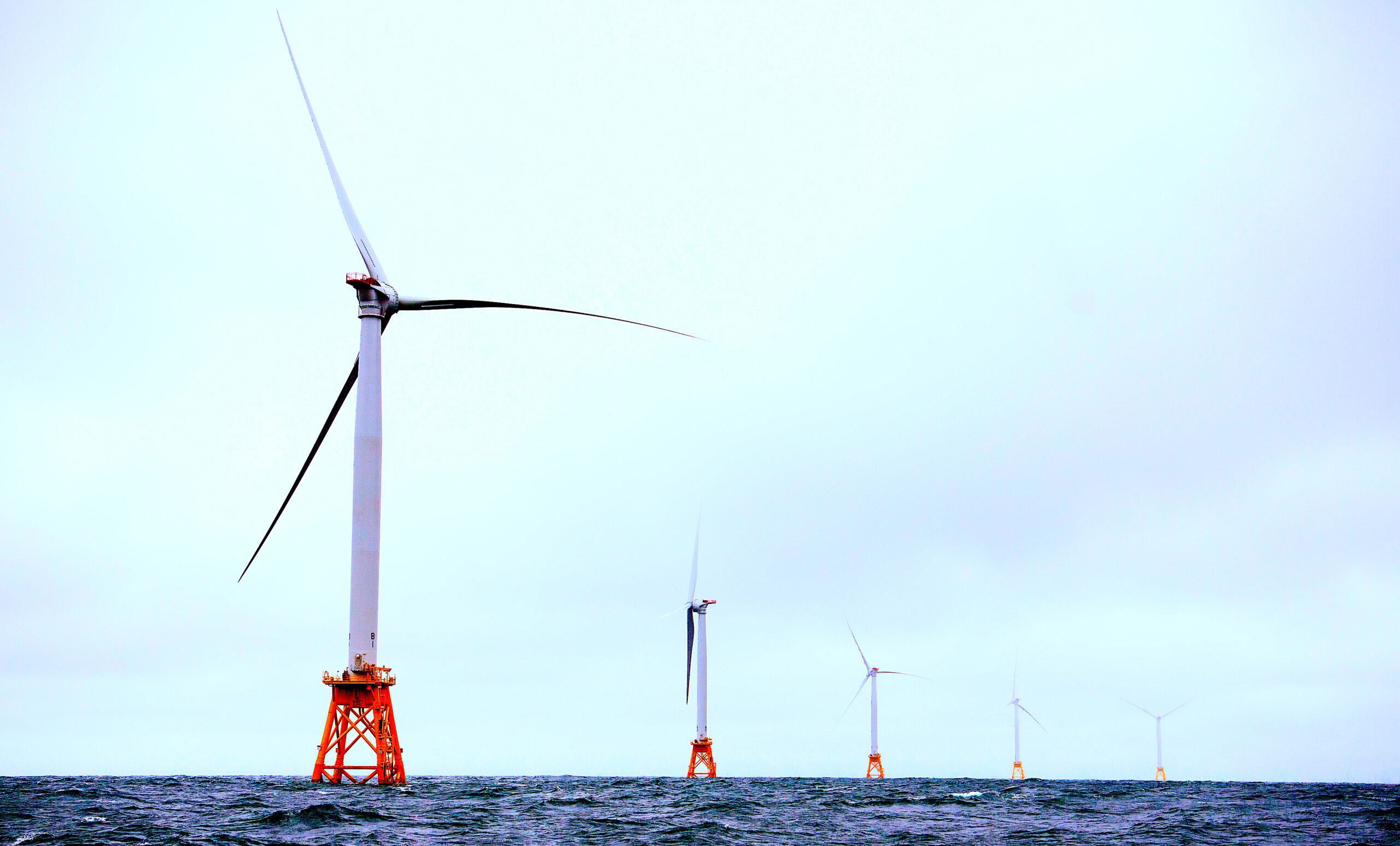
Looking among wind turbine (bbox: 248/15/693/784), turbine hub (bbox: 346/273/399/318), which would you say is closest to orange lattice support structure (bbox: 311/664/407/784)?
wind turbine (bbox: 248/15/693/784)

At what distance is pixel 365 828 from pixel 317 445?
34.7 metres

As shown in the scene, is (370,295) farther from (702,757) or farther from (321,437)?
(702,757)

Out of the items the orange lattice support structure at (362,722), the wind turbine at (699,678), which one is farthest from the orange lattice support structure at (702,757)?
the orange lattice support structure at (362,722)

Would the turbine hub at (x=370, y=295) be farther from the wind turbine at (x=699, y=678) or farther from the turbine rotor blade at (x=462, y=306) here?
the wind turbine at (x=699, y=678)

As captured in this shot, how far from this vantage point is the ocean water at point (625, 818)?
37.9 m

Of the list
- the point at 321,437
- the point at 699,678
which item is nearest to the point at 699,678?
the point at 699,678

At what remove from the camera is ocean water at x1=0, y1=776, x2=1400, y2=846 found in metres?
37.9

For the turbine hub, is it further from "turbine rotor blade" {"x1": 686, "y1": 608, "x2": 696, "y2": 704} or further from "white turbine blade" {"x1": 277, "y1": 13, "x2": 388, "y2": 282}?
"turbine rotor blade" {"x1": 686, "y1": 608, "x2": 696, "y2": 704}

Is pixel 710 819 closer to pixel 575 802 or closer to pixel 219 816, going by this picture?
pixel 575 802

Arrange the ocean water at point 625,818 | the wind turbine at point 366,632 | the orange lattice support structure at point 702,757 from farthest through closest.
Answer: the orange lattice support structure at point 702,757 → the wind turbine at point 366,632 → the ocean water at point 625,818

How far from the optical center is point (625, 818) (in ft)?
161

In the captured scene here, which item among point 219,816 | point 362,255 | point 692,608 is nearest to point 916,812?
point 219,816

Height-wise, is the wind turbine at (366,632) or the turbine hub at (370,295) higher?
the turbine hub at (370,295)

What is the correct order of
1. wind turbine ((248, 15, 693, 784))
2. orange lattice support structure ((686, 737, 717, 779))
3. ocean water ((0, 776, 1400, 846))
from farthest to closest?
orange lattice support structure ((686, 737, 717, 779)) → wind turbine ((248, 15, 693, 784)) → ocean water ((0, 776, 1400, 846))
